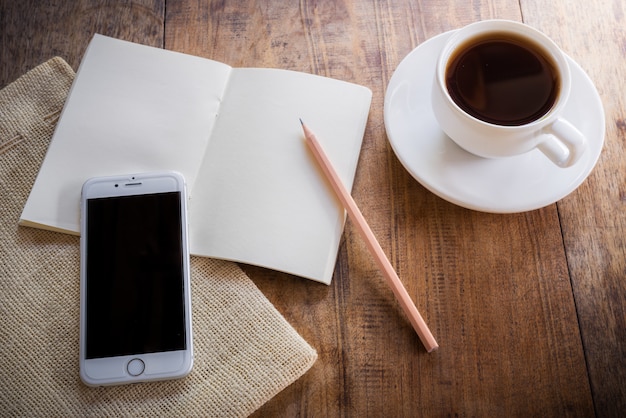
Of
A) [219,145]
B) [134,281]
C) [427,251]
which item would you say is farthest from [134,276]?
[427,251]

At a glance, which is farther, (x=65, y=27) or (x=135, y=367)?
(x=65, y=27)

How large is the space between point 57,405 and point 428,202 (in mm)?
477

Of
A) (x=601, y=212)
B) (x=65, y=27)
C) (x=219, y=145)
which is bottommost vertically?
(x=601, y=212)

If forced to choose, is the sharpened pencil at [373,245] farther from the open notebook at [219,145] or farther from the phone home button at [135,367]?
the phone home button at [135,367]

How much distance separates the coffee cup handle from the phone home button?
0.49m

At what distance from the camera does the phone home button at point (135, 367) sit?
0.63 m

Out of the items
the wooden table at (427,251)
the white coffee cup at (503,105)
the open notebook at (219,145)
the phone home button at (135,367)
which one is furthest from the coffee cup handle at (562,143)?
the phone home button at (135,367)

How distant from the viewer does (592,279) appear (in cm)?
68

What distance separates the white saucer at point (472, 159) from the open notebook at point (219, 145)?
6cm

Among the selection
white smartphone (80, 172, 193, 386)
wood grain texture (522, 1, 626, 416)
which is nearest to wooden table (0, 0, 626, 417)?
wood grain texture (522, 1, 626, 416)

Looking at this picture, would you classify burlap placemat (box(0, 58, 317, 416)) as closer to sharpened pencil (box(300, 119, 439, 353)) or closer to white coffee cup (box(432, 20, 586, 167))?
→ sharpened pencil (box(300, 119, 439, 353))

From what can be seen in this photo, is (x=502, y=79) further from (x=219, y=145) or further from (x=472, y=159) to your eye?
(x=219, y=145)

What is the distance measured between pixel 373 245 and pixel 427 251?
7 cm

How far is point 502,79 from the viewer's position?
2.14 ft
